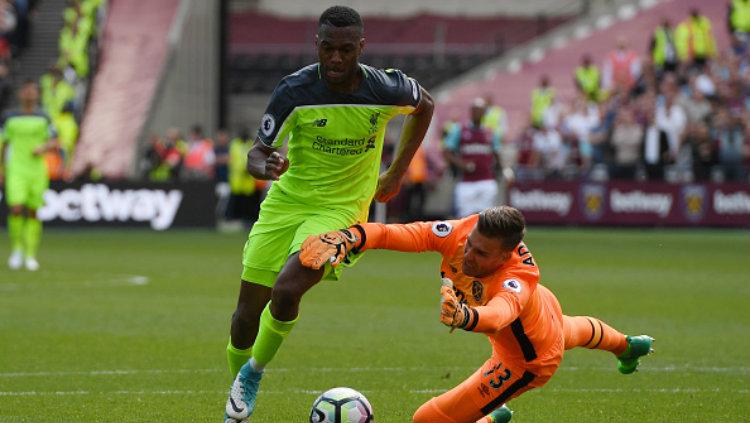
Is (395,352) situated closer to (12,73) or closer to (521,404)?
(521,404)

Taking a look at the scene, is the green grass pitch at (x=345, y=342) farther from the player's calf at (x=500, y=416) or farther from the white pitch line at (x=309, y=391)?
the player's calf at (x=500, y=416)

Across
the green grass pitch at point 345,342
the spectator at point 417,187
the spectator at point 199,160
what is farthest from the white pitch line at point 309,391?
the spectator at point 199,160

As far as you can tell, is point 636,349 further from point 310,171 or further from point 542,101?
point 542,101

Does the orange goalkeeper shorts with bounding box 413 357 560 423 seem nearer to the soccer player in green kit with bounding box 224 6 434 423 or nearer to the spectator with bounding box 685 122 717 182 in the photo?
the soccer player in green kit with bounding box 224 6 434 423

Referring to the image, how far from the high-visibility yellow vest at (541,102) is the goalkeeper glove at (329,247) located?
24.4 meters

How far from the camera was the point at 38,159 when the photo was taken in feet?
60.1

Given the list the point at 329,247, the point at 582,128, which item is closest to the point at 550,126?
the point at 582,128

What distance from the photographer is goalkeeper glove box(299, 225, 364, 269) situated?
6.87 m

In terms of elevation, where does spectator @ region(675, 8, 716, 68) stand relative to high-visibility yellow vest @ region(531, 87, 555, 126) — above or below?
above

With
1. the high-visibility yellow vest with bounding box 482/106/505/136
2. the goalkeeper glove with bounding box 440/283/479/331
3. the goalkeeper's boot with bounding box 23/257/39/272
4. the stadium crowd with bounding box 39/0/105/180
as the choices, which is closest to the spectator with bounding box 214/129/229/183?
the stadium crowd with bounding box 39/0/105/180

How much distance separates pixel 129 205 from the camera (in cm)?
2745

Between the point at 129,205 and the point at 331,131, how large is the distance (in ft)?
65.4

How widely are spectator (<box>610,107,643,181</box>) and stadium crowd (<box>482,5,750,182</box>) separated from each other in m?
0.02

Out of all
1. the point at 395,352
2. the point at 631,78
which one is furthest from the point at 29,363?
the point at 631,78
